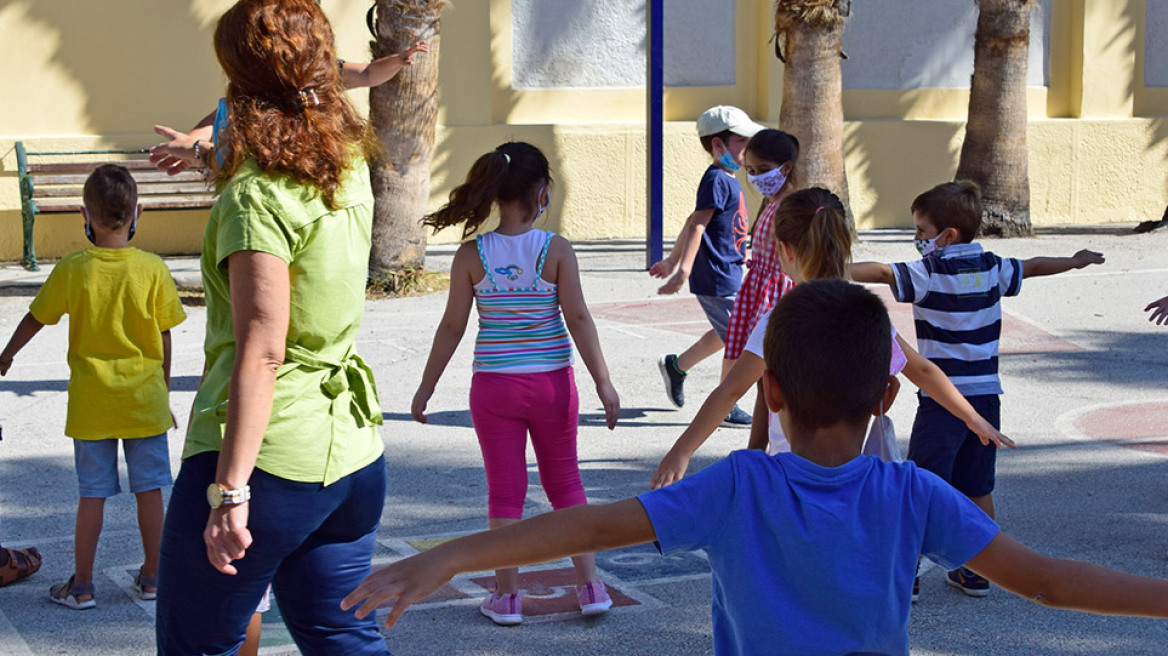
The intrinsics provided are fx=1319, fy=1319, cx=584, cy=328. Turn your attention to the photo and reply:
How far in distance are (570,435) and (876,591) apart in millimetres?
2474

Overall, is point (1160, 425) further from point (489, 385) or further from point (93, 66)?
point (93, 66)

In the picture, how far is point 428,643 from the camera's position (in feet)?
14.4

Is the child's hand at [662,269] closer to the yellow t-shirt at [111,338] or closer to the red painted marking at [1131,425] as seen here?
the red painted marking at [1131,425]

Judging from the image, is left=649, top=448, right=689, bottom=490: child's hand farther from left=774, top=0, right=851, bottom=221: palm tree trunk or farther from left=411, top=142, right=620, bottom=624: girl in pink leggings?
left=774, top=0, right=851, bottom=221: palm tree trunk

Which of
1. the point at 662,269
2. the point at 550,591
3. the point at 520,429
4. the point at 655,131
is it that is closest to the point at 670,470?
the point at 520,429

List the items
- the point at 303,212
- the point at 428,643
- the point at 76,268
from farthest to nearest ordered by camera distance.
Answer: the point at 76,268, the point at 428,643, the point at 303,212

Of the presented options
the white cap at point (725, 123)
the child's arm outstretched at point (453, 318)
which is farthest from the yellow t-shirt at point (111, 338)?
the white cap at point (725, 123)

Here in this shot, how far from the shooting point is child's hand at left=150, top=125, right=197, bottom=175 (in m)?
3.31

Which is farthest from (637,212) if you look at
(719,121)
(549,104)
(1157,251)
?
(719,121)

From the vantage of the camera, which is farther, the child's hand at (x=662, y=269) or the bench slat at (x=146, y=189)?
the bench slat at (x=146, y=189)

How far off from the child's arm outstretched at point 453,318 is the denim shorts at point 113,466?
3.13 feet

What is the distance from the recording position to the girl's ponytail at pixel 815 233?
4.17m

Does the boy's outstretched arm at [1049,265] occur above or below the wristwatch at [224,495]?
above

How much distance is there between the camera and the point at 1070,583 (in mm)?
2127
